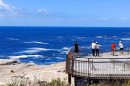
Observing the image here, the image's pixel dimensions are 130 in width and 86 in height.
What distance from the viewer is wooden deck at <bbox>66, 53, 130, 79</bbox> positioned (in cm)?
2962

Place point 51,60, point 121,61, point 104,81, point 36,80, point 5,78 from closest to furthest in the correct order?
point 104,81
point 121,61
point 36,80
point 5,78
point 51,60

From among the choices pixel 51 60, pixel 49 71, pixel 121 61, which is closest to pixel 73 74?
pixel 121 61

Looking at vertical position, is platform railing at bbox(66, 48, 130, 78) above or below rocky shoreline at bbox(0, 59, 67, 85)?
above

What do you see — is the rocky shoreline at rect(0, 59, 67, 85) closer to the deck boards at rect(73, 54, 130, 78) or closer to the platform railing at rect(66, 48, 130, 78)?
the platform railing at rect(66, 48, 130, 78)

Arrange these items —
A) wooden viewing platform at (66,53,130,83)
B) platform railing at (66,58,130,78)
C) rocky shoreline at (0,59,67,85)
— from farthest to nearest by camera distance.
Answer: rocky shoreline at (0,59,67,85)
platform railing at (66,58,130,78)
wooden viewing platform at (66,53,130,83)

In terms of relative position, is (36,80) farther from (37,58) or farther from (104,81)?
(37,58)

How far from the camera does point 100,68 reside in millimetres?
30734

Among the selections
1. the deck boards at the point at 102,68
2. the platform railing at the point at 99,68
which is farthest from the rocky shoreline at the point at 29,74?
the deck boards at the point at 102,68

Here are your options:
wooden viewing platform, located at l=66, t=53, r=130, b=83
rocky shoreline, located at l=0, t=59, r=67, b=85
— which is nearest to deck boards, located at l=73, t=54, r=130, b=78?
wooden viewing platform, located at l=66, t=53, r=130, b=83

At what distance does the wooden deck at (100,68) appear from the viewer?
29.6 m

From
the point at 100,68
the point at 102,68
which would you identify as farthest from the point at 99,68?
the point at 102,68

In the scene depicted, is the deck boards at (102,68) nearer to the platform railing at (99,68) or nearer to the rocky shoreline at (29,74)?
the platform railing at (99,68)

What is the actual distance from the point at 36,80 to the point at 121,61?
22.5 feet

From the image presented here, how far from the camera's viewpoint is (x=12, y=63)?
50.6m
